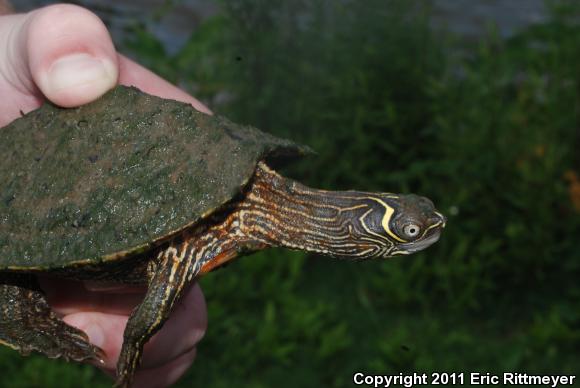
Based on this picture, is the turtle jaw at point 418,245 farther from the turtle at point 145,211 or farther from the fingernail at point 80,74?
the fingernail at point 80,74

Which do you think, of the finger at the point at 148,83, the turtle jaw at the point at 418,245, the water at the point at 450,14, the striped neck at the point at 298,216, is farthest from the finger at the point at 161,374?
the water at the point at 450,14

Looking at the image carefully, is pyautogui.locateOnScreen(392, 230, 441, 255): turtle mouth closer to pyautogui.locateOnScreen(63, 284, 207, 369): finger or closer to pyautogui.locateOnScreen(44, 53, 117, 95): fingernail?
pyautogui.locateOnScreen(63, 284, 207, 369): finger

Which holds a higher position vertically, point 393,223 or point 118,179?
point 118,179

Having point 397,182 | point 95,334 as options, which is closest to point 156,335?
point 95,334

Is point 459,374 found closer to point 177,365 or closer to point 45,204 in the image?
point 177,365

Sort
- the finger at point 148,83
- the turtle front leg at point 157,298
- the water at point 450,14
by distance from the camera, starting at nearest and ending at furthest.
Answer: the turtle front leg at point 157,298 < the finger at point 148,83 < the water at point 450,14

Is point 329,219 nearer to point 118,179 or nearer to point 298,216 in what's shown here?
point 298,216
